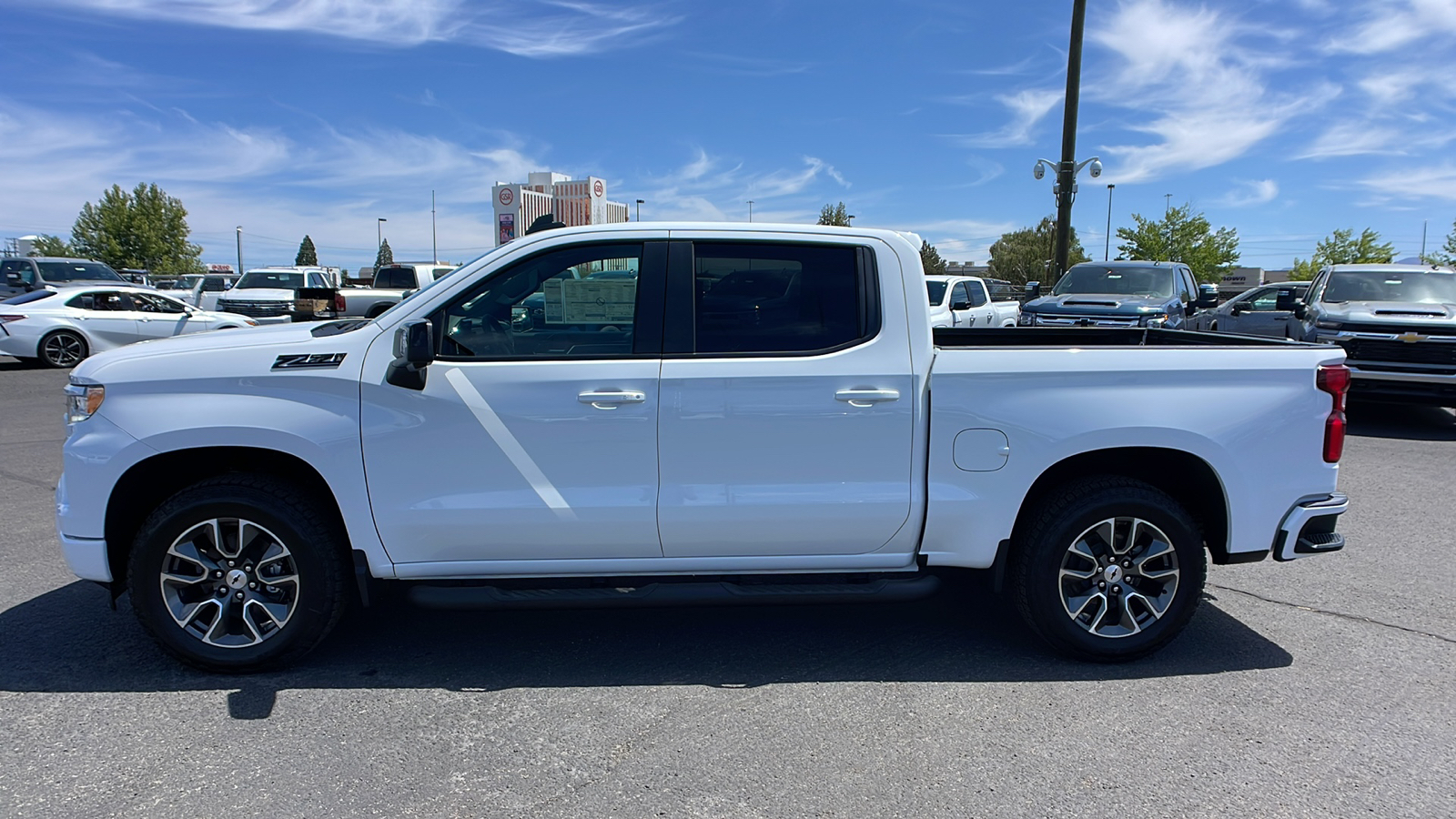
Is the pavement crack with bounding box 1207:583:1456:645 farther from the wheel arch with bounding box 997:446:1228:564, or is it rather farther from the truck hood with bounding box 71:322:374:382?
the truck hood with bounding box 71:322:374:382

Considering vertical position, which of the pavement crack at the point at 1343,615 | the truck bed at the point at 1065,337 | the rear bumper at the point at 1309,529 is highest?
the truck bed at the point at 1065,337

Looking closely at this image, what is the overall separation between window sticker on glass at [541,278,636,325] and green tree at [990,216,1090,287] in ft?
213

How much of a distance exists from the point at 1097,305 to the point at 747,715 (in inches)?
464

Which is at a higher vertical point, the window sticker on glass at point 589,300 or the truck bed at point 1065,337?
the window sticker on glass at point 589,300

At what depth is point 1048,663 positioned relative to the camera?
13.2 ft

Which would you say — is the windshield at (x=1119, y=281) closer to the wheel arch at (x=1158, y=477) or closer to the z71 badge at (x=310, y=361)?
the wheel arch at (x=1158, y=477)

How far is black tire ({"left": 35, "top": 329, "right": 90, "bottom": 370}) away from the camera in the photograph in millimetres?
15047

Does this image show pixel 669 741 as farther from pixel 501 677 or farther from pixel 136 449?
pixel 136 449

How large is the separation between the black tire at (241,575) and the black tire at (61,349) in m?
14.3

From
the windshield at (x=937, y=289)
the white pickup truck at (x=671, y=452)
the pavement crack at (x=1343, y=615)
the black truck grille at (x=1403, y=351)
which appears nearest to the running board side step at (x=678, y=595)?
the white pickup truck at (x=671, y=452)

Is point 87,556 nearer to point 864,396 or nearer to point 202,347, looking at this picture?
point 202,347

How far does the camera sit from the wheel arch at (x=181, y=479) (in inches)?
148

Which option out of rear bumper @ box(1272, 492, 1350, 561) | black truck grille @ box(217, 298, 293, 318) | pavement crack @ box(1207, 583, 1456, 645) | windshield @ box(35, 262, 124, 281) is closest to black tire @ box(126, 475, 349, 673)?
rear bumper @ box(1272, 492, 1350, 561)

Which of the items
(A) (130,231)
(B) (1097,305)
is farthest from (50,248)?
(B) (1097,305)
